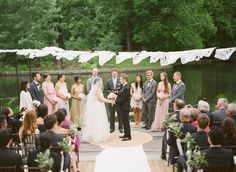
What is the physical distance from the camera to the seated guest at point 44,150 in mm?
6309

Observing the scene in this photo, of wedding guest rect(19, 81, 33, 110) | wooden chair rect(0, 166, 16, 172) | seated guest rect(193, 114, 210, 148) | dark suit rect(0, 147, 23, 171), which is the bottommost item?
wooden chair rect(0, 166, 16, 172)

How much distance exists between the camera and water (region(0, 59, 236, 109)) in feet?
80.7

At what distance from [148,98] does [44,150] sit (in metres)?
6.13

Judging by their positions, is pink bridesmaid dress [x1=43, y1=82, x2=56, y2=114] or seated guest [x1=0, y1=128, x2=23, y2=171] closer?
seated guest [x1=0, y1=128, x2=23, y2=171]

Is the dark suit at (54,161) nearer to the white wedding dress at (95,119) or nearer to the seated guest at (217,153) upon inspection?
the seated guest at (217,153)

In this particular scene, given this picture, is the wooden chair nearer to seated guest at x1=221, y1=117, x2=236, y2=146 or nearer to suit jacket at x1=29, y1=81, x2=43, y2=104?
seated guest at x1=221, y1=117, x2=236, y2=146

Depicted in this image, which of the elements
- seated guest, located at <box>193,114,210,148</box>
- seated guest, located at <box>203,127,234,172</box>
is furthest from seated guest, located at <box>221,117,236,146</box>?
seated guest, located at <box>203,127,234,172</box>

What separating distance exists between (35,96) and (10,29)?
75.8 feet

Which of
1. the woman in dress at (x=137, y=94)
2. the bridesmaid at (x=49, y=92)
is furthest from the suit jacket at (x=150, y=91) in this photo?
the bridesmaid at (x=49, y=92)

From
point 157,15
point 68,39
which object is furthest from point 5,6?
point 157,15

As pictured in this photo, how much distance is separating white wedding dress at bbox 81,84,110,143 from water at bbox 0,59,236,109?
982cm

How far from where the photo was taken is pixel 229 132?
7082mm

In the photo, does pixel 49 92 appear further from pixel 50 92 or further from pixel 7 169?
pixel 7 169

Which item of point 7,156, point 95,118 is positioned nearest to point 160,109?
point 95,118
